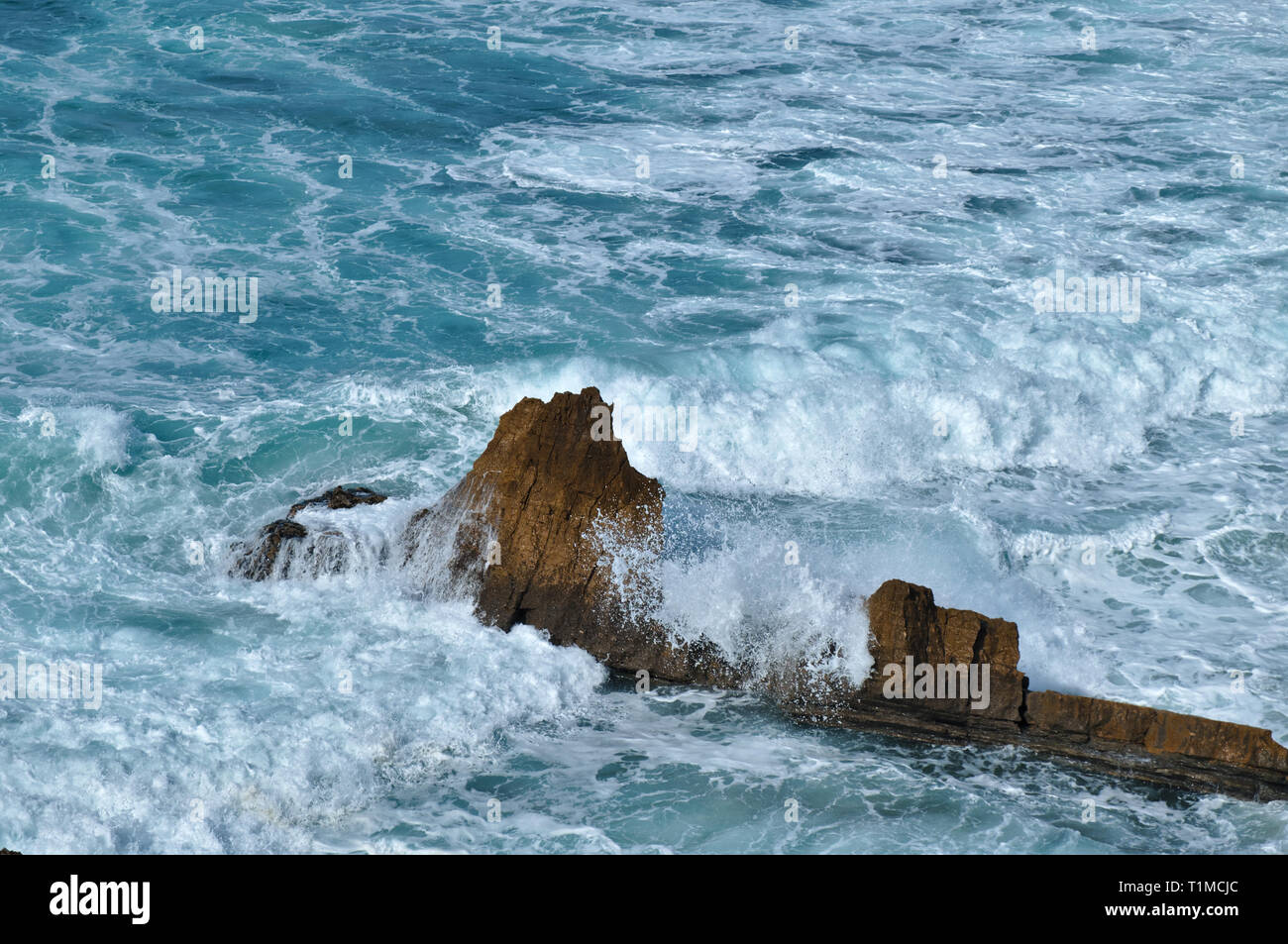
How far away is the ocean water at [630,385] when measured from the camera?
9.12 m

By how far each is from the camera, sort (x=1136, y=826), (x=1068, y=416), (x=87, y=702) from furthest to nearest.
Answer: (x=1068, y=416) → (x=87, y=702) → (x=1136, y=826)

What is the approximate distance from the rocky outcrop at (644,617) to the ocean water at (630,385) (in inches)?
9.9

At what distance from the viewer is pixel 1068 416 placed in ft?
51.8

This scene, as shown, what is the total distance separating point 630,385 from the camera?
15.6 m

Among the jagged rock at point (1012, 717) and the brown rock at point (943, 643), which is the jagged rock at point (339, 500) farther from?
the brown rock at point (943, 643)

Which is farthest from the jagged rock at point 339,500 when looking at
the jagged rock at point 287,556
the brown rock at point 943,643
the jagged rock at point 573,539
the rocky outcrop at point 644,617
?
the brown rock at point 943,643

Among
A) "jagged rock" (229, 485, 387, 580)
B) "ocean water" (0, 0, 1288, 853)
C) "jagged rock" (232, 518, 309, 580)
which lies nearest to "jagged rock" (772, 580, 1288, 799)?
"ocean water" (0, 0, 1288, 853)

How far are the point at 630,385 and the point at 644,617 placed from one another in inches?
217

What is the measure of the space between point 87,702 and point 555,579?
3746 mm

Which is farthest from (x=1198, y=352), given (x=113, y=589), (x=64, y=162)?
(x=64, y=162)

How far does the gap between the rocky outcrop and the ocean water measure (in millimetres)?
251

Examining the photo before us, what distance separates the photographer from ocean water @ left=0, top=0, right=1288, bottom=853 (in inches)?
359

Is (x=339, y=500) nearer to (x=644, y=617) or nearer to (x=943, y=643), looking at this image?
(x=644, y=617)

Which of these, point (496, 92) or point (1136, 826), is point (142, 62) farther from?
point (1136, 826)
